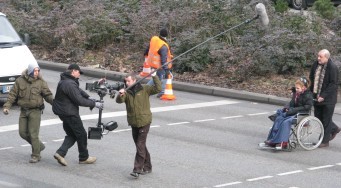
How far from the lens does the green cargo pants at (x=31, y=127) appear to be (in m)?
14.0

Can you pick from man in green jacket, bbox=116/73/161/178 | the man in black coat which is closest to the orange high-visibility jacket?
the man in black coat

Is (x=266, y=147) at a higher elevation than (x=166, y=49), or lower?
lower

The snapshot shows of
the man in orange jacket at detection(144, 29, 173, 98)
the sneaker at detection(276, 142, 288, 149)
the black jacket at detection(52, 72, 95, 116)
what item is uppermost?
the man in orange jacket at detection(144, 29, 173, 98)

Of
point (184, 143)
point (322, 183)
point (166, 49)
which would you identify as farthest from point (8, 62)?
point (322, 183)

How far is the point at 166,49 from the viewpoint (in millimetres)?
20281

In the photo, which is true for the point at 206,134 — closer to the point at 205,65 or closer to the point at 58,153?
the point at 58,153

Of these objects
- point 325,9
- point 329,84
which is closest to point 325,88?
point 329,84

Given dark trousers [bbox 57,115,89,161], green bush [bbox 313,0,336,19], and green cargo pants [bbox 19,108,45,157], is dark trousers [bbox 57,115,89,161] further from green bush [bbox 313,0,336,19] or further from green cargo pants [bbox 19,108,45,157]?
green bush [bbox 313,0,336,19]

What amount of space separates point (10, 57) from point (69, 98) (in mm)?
5668

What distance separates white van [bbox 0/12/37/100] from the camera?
1845 centimetres

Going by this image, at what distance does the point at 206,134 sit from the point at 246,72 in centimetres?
578

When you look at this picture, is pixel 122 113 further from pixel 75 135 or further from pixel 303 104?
pixel 75 135

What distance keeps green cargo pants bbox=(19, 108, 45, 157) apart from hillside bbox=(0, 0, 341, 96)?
834 cm

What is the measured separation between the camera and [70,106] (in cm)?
1370
